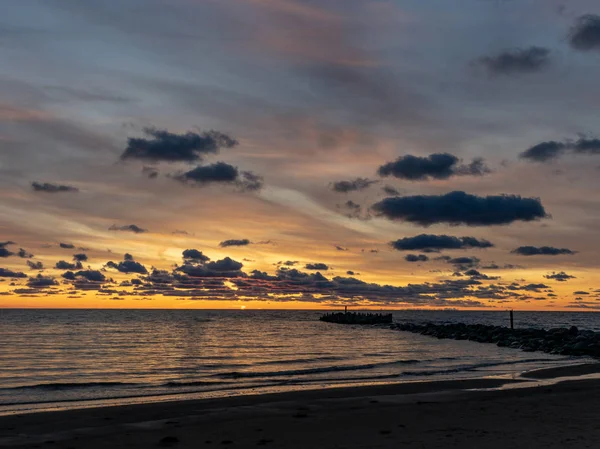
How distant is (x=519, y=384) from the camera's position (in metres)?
28.0

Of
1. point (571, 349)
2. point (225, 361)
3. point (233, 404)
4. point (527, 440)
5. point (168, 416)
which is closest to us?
point (527, 440)

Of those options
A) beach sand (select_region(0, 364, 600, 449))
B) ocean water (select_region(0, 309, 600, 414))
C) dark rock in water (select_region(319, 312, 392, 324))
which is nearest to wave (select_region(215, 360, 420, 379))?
ocean water (select_region(0, 309, 600, 414))

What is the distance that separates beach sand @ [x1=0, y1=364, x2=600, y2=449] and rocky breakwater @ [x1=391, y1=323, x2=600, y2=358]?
27982mm

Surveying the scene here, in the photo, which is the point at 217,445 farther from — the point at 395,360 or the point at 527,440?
the point at 395,360

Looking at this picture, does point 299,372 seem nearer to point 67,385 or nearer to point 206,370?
point 206,370

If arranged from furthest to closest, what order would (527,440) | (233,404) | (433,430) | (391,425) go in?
1. (233,404)
2. (391,425)
3. (433,430)
4. (527,440)

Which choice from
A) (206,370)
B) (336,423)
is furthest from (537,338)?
(336,423)

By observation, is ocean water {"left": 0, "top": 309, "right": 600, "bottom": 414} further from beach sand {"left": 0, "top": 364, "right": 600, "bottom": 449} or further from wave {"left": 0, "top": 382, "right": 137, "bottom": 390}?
beach sand {"left": 0, "top": 364, "right": 600, "bottom": 449}

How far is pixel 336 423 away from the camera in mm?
17672

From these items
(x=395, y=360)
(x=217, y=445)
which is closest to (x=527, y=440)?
(x=217, y=445)

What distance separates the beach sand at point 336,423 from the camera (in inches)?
586

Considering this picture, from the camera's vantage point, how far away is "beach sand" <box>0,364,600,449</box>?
1489 centimetres

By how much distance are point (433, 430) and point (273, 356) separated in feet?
116

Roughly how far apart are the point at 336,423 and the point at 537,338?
52.7 m
